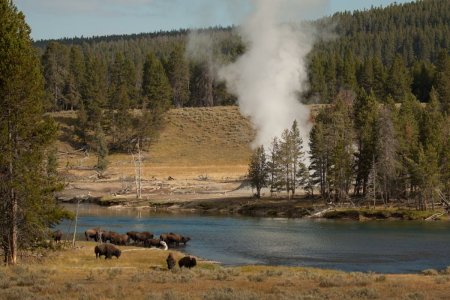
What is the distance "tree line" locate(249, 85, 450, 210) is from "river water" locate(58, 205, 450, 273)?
9.15 m

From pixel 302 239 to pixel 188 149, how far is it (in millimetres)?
80421

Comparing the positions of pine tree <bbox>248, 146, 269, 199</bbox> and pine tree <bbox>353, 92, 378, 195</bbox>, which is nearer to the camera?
pine tree <bbox>353, 92, 378, 195</bbox>

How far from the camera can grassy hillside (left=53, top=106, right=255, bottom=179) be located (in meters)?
120

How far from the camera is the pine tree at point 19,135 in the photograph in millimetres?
37969

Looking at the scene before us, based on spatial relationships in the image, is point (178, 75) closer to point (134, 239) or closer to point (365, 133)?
point (365, 133)

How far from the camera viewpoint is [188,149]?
457 ft

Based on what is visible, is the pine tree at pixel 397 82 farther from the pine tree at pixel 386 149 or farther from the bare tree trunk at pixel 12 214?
the bare tree trunk at pixel 12 214

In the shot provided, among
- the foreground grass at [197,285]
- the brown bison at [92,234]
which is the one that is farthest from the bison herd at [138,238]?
the foreground grass at [197,285]

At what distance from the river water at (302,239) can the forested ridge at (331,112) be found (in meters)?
11.5

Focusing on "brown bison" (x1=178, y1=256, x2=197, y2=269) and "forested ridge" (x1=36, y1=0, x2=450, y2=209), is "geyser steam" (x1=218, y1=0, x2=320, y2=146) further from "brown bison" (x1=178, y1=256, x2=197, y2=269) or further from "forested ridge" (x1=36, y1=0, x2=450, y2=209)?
"brown bison" (x1=178, y1=256, x2=197, y2=269)

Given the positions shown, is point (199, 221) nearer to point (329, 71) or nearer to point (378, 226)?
point (378, 226)

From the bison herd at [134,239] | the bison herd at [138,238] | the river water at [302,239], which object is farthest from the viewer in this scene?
the bison herd at [138,238]

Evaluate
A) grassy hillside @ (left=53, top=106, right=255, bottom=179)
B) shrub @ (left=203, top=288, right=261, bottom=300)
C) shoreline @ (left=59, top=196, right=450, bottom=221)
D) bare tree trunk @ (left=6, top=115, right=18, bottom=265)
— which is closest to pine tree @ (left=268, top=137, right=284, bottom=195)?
shoreline @ (left=59, top=196, right=450, bottom=221)

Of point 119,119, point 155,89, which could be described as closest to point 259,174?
point 119,119
